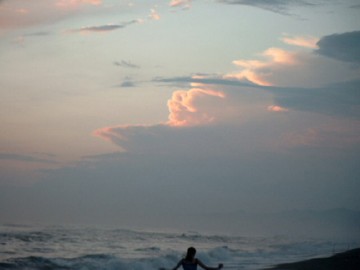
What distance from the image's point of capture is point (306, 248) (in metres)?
48.1

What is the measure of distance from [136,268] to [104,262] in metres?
1.59

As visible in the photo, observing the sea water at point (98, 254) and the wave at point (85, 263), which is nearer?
the wave at point (85, 263)

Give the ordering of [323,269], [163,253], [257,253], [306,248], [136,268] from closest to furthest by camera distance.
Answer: [323,269], [136,268], [163,253], [257,253], [306,248]

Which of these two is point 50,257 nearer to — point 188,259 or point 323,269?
point 323,269

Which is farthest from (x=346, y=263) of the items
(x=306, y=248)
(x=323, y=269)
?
(x=306, y=248)

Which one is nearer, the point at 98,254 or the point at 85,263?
the point at 85,263

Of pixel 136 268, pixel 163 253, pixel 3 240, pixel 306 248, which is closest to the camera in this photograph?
pixel 136 268

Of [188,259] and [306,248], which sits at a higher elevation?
[306,248]

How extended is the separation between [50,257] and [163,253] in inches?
304

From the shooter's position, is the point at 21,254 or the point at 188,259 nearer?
the point at 188,259

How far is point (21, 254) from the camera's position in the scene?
1231 inches

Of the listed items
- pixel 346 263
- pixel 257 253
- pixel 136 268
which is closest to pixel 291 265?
pixel 346 263

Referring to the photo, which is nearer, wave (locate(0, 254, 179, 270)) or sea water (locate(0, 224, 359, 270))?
wave (locate(0, 254, 179, 270))

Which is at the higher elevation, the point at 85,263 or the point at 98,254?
the point at 98,254
